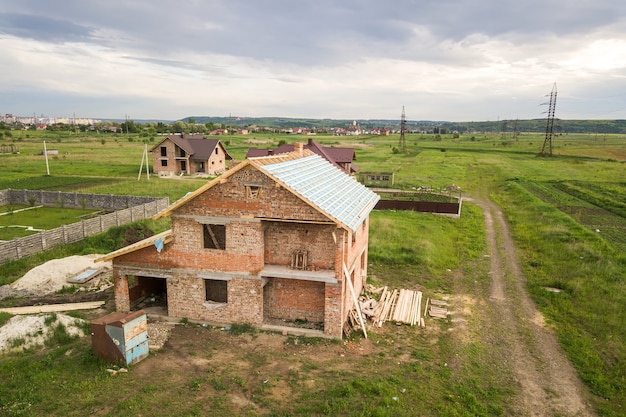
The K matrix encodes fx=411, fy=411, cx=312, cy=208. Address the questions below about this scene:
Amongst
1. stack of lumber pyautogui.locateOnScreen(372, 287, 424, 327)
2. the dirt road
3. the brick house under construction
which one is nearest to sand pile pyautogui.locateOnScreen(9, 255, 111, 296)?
the brick house under construction

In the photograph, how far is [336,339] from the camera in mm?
13562

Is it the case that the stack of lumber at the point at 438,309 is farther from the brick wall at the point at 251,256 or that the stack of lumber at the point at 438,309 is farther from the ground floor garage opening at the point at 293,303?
the ground floor garage opening at the point at 293,303

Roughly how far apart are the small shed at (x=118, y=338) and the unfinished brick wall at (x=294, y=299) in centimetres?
452

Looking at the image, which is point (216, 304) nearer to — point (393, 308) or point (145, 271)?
point (145, 271)

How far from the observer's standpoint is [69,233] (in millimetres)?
23875

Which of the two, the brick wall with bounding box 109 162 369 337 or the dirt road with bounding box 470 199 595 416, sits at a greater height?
the brick wall with bounding box 109 162 369 337

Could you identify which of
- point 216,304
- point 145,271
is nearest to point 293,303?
point 216,304

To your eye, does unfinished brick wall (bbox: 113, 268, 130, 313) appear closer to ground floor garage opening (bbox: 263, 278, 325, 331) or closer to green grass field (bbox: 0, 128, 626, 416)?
green grass field (bbox: 0, 128, 626, 416)

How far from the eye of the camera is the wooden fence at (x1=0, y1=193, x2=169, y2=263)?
20.5 meters

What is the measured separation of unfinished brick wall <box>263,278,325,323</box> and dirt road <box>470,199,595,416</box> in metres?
5.98

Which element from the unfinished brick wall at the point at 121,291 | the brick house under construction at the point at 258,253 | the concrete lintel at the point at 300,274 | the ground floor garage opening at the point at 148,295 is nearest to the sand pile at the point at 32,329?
the unfinished brick wall at the point at 121,291

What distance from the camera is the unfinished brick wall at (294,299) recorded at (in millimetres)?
14562

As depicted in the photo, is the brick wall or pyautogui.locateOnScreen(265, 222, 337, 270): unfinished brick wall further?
pyautogui.locateOnScreen(265, 222, 337, 270): unfinished brick wall

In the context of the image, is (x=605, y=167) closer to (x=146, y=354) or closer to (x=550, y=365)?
(x=550, y=365)
